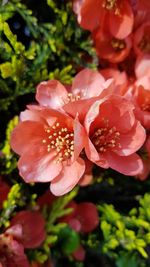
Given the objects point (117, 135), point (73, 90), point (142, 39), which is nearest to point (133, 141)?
point (117, 135)

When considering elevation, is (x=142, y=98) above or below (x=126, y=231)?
above

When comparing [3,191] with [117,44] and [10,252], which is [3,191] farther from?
[117,44]

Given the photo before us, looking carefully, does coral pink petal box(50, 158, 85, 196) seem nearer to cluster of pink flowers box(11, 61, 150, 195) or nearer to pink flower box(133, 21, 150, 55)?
cluster of pink flowers box(11, 61, 150, 195)

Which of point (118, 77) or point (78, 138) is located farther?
point (118, 77)

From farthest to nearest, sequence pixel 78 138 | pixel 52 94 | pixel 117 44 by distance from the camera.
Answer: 1. pixel 117 44
2. pixel 52 94
3. pixel 78 138

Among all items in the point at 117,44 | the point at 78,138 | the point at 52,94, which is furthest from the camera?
the point at 117,44

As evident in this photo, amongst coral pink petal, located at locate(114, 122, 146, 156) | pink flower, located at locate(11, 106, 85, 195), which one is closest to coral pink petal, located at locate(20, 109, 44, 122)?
pink flower, located at locate(11, 106, 85, 195)

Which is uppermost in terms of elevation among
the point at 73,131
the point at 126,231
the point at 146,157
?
the point at 73,131
